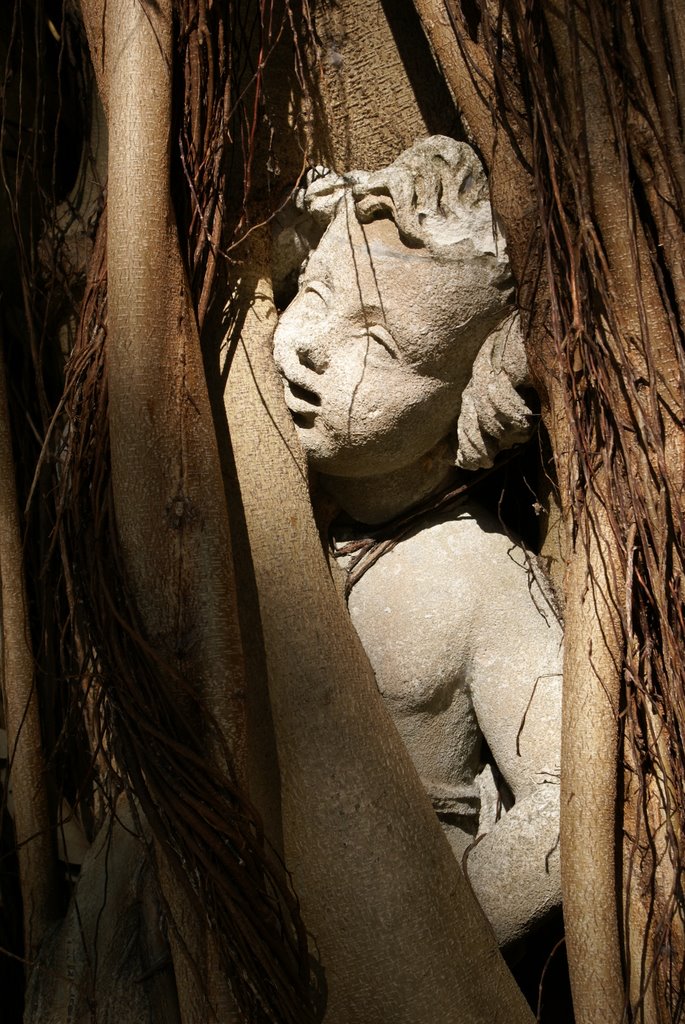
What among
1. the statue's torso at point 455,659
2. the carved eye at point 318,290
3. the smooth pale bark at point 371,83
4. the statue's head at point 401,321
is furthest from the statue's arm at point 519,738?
the smooth pale bark at point 371,83

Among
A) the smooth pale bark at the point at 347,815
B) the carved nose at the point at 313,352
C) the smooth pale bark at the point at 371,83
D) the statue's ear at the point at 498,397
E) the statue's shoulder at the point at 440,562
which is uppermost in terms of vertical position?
the smooth pale bark at the point at 371,83

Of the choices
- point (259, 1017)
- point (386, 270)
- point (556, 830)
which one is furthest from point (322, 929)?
point (386, 270)

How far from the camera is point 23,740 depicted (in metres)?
0.94

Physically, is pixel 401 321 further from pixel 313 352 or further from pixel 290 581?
pixel 290 581

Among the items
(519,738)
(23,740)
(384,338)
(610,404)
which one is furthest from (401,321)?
(23,740)

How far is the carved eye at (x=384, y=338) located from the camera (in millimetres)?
878

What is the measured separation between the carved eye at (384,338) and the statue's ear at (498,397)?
0.23 feet

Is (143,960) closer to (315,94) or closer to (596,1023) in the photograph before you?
(596,1023)

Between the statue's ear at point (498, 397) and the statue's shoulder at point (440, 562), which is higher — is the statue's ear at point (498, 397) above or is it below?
above

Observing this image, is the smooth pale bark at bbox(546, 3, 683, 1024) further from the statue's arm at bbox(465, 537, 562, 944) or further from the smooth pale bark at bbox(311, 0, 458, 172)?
the smooth pale bark at bbox(311, 0, 458, 172)

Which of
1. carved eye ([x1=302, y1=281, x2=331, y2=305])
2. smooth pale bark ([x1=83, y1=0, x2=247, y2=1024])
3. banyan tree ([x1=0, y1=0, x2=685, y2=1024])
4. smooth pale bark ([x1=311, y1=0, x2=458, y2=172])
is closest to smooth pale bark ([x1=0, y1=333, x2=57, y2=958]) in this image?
banyan tree ([x1=0, y1=0, x2=685, y2=1024])

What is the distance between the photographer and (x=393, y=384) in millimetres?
879

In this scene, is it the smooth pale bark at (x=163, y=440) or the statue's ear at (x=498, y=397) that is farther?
the statue's ear at (x=498, y=397)

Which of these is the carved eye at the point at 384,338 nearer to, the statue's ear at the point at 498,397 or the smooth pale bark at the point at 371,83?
the statue's ear at the point at 498,397
